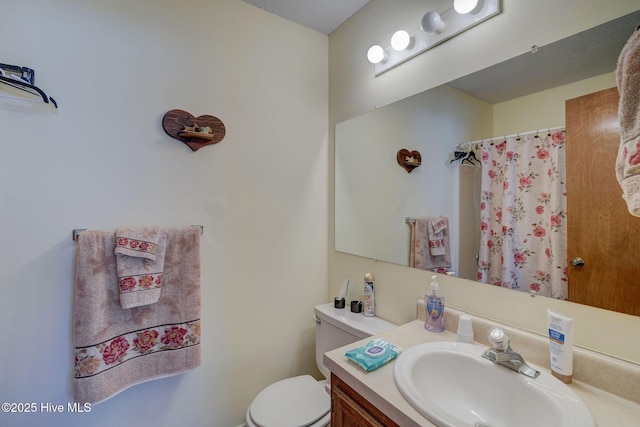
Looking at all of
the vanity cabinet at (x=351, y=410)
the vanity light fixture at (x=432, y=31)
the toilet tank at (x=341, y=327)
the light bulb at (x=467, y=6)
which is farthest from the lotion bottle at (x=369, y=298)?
the light bulb at (x=467, y=6)

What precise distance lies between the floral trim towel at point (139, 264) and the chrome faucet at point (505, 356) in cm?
126

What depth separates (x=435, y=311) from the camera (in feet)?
3.43

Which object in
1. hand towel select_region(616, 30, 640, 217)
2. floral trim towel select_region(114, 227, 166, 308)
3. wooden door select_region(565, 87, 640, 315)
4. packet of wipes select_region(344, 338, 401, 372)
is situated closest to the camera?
hand towel select_region(616, 30, 640, 217)

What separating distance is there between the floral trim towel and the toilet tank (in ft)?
2.74

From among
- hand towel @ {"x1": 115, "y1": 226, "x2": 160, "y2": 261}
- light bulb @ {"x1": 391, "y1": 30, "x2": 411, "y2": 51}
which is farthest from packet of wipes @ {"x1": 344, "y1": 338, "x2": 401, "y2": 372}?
light bulb @ {"x1": 391, "y1": 30, "x2": 411, "y2": 51}

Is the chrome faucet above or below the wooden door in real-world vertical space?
below

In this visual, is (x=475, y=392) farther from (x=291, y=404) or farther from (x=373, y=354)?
(x=291, y=404)

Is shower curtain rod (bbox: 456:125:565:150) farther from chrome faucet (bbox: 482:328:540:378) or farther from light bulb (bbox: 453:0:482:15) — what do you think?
chrome faucet (bbox: 482:328:540:378)

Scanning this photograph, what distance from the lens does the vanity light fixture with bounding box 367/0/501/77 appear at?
0.98 meters

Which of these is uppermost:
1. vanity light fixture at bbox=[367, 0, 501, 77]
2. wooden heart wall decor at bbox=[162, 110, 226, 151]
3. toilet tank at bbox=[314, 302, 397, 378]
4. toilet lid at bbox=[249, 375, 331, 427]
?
vanity light fixture at bbox=[367, 0, 501, 77]

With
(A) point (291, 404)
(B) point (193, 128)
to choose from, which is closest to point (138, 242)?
(B) point (193, 128)

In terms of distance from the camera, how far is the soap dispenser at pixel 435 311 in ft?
3.43

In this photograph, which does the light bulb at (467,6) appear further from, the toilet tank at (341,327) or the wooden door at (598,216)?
the toilet tank at (341,327)

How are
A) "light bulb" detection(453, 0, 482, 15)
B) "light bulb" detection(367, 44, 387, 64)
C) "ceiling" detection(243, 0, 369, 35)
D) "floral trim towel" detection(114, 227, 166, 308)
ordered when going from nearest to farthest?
"light bulb" detection(453, 0, 482, 15) → "floral trim towel" detection(114, 227, 166, 308) → "light bulb" detection(367, 44, 387, 64) → "ceiling" detection(243, 0, 369, 35)
